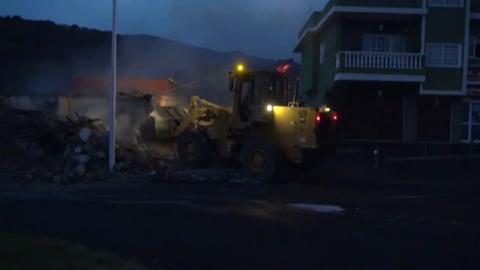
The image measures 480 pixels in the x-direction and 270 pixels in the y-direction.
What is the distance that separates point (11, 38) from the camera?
65.6 m

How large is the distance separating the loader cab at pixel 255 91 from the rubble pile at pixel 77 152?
3197 millimetres

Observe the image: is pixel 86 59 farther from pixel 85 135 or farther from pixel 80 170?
pixel 80 170

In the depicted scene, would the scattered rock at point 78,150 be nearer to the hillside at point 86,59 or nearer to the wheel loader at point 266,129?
the wheel loader at point 266,129

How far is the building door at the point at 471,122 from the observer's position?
31672 mm

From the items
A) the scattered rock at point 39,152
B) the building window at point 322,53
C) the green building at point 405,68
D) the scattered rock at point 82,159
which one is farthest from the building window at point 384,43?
the scattered rock at point 39,152

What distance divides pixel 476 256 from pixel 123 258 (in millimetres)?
4744

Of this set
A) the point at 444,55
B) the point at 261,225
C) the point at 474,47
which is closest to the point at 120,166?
the point at 261,225

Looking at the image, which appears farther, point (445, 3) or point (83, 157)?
point (445, 3)

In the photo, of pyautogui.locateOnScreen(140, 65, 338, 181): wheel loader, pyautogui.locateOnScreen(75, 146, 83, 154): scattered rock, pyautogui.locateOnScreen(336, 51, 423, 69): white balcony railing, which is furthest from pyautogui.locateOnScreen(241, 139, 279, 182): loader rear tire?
pyautogui.locateOnScreen(336, 51, 423, 69): white balcony railing

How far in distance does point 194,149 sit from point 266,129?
2.74 metres

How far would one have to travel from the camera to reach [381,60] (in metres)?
29.4

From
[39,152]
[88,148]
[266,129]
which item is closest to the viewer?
[266,129]

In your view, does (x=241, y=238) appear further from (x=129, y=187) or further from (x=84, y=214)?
(x=129, y=187)

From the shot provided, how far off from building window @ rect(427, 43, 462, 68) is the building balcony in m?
1.03
